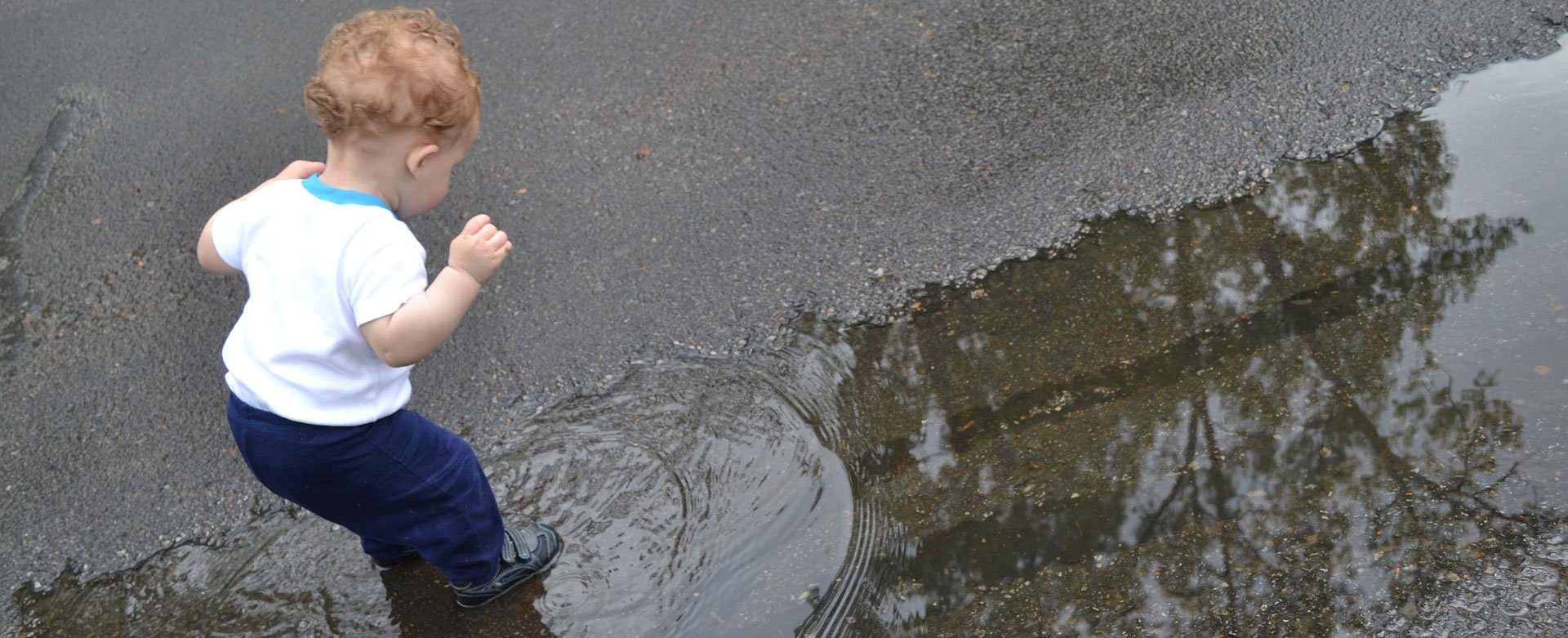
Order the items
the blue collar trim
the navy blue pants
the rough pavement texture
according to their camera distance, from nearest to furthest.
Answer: the blue collar trim
the navy blue pants
the rough pavement texture

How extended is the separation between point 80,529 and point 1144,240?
3.20 m

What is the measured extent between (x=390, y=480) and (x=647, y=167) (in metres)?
1.95

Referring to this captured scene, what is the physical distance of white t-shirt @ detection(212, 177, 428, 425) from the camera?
2.02 m

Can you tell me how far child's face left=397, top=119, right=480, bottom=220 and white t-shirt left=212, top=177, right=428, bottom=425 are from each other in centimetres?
10

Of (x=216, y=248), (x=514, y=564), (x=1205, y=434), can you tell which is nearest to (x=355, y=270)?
(x=216, y=248)

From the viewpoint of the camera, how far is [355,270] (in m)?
2.01

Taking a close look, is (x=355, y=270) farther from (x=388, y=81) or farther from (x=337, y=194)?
(x=388, y=81)

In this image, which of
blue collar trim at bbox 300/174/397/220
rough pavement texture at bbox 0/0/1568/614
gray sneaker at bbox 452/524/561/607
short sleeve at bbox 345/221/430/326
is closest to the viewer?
short sleeve at bbox 345/221/430/326

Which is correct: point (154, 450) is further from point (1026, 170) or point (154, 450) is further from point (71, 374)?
point (1026, 170)

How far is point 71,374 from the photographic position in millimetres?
3492

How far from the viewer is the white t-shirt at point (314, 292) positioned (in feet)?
6.62

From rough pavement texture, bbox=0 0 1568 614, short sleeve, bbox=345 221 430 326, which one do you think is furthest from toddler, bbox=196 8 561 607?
rough pavement texture, bbox=0 0 1568 614

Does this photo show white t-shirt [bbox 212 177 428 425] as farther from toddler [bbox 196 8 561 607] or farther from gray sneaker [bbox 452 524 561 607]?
gray sneaker [bbox 452 524 561 607]

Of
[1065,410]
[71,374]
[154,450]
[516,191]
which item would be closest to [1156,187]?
[1065,410]
